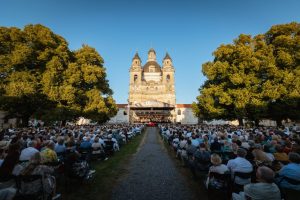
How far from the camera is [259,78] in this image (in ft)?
81.7

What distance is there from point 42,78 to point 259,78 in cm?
2464

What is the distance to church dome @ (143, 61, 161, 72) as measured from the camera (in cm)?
8319

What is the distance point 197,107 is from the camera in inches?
1113

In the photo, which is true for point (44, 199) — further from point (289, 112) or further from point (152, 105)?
point (152, 105)

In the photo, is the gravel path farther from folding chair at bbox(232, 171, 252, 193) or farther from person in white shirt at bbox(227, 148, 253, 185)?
person in white shirt at bbox(227, 148, 253, 185)

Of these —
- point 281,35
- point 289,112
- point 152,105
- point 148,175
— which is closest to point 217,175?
point 148,175

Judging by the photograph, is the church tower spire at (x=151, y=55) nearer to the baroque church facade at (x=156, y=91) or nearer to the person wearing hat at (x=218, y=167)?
the baroque church facade at (x=156, y=91)

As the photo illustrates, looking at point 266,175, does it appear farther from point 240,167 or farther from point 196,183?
point 196,183

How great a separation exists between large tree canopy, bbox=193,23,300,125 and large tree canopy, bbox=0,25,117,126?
14.9m

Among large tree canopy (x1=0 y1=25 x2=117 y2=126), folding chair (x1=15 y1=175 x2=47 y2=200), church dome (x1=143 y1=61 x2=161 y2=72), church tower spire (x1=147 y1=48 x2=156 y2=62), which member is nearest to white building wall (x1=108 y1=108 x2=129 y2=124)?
church dome (x1=143 y1=61 x2=161 y2=72)

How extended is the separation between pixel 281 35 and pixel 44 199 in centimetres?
2721

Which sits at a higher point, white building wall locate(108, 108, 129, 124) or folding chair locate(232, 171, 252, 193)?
white building wall locate(108, 108, 129, 124)

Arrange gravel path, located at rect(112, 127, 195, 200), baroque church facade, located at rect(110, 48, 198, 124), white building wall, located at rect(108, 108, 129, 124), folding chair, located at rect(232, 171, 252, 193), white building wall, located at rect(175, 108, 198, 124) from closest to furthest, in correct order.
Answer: folding chair, located at rect(232, 171, 252, 193)
gravel path, located at rect(112, 127, 195, 200)
white building wall, located at rect(108, 108, 129, 124)
baroque church facade, located at rect(110, 48, 198, 124)
white building wall, located at rect(175, 108, 198, 124)

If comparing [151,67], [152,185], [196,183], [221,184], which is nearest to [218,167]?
[221,184]
